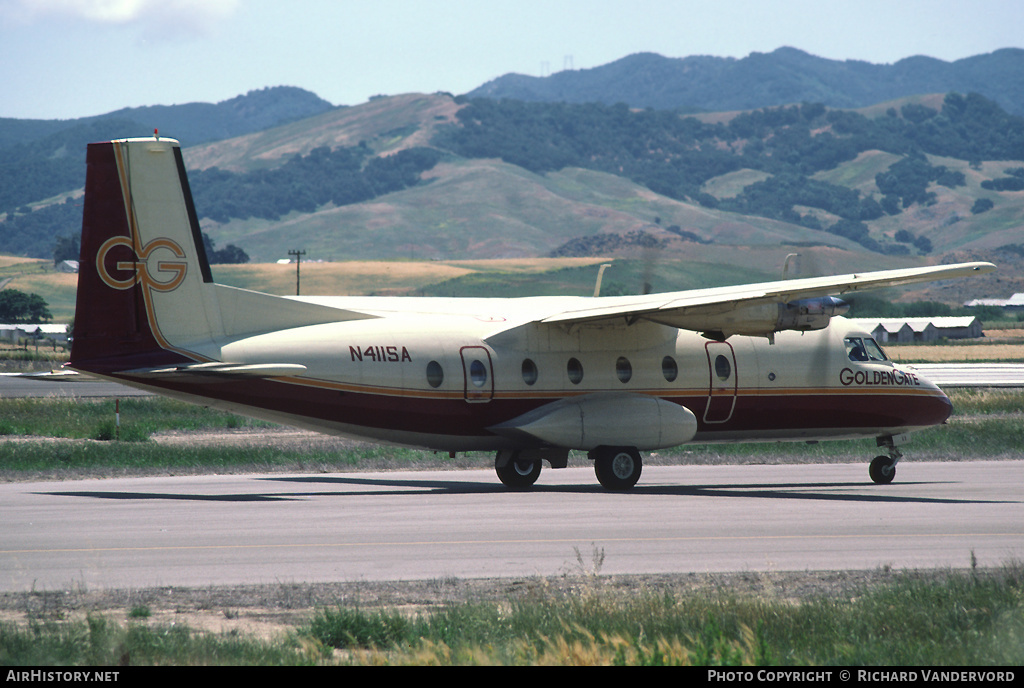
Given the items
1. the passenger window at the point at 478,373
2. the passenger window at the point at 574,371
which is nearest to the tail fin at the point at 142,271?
the passenger window at the point at 478,373

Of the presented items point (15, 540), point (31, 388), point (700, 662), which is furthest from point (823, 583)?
point (31, 388)

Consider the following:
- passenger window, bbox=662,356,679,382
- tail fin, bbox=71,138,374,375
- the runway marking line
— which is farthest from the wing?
tail fin, bbox=71,138,374,375

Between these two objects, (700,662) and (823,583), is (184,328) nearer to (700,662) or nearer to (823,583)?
(823,583)

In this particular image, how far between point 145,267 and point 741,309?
11845 millimetres

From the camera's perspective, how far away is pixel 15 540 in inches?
605

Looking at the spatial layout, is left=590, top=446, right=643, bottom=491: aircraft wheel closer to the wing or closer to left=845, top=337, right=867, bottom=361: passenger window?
the wing

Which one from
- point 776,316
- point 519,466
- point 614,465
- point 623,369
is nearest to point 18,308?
point 519,466

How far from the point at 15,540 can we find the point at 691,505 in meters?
11.4

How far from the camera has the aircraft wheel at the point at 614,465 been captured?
2278 centimetres

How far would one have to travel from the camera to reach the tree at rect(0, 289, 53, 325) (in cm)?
13562

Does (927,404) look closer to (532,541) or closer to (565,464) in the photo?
(565,464)

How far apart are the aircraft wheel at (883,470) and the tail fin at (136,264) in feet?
49.8

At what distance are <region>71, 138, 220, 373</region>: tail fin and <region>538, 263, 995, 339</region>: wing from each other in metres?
7.45

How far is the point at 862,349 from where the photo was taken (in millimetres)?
26172
